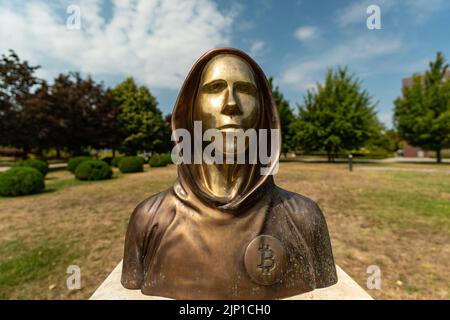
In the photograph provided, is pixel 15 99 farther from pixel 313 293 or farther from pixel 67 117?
pixel 313 293

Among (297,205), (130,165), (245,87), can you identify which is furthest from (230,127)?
(130,165)

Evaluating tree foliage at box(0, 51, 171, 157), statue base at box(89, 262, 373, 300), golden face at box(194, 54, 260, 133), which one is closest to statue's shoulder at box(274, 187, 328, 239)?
statue base at box(89, 262, 373, 300)

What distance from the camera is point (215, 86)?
1959 millimetres

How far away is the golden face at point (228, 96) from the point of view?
1.90m

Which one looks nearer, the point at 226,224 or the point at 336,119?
the point at 226,224

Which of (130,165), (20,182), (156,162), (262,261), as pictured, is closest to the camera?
(262,261)

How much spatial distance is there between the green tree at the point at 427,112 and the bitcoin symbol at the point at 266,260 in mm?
27889

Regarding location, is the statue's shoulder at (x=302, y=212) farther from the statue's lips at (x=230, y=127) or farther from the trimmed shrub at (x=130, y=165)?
the trimmed shrub at (x=130, y=165)

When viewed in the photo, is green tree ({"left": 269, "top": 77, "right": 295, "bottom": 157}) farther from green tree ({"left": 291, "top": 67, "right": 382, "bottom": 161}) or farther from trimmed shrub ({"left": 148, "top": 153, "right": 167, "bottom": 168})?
trimmed shrub ({"left": 148, "top": 153, "right": 167, "bottom": 168})

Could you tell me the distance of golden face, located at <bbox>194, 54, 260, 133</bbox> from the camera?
1.90 meters

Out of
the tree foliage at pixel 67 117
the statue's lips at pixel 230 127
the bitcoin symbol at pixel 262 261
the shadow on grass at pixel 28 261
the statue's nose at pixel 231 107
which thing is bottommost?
the shadow on grass at pixel 28 261

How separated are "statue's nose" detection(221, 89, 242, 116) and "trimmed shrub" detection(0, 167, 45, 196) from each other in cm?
1172

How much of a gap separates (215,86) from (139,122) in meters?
30.2

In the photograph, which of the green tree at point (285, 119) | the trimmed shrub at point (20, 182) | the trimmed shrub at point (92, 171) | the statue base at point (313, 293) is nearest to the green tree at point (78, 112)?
the trimmed shrub at point (92, 171)
